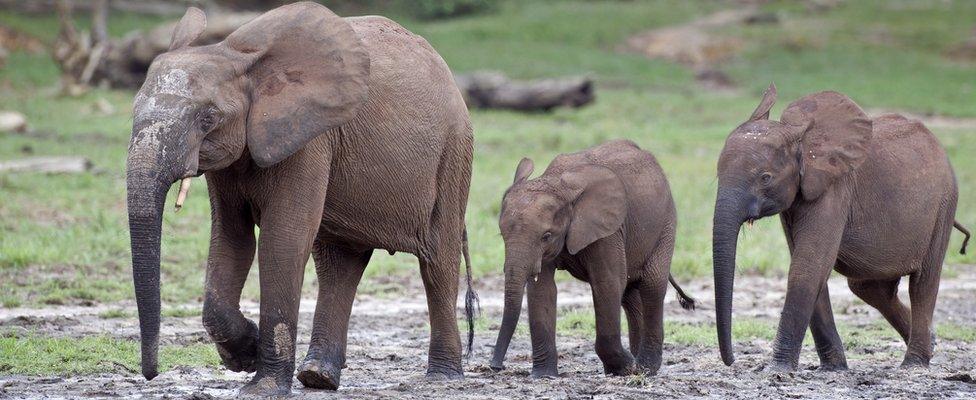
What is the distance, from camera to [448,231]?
8.07m

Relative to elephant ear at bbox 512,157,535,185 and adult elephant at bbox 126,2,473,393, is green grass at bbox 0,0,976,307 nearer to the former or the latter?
adult elephant at bbox 126,2,473,393

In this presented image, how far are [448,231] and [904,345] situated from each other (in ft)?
12.7

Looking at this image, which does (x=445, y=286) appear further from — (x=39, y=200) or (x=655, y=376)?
(x=39, y=200)

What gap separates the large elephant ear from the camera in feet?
27.5

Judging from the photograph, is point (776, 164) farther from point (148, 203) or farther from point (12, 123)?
point (12, 123)

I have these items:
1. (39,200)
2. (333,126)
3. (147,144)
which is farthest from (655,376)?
(39,200)

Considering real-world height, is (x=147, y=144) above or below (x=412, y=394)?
above

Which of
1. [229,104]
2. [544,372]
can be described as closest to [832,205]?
[544,372]

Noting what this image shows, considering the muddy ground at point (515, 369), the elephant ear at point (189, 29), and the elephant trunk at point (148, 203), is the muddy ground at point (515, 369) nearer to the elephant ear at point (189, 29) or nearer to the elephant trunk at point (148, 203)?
the elephant trunk at point (148, 203)

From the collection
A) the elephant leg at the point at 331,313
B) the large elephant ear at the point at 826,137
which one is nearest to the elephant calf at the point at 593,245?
the elephant leg at the point at 331,313

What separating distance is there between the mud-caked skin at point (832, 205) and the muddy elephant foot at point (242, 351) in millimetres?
2511

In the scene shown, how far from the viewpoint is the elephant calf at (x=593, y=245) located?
810cm

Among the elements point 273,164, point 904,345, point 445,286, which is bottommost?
point 904,345

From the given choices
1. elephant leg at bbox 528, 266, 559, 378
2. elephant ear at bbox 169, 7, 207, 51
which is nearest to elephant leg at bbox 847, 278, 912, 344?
elephant leg at bbox 528, 266, 559, 378
